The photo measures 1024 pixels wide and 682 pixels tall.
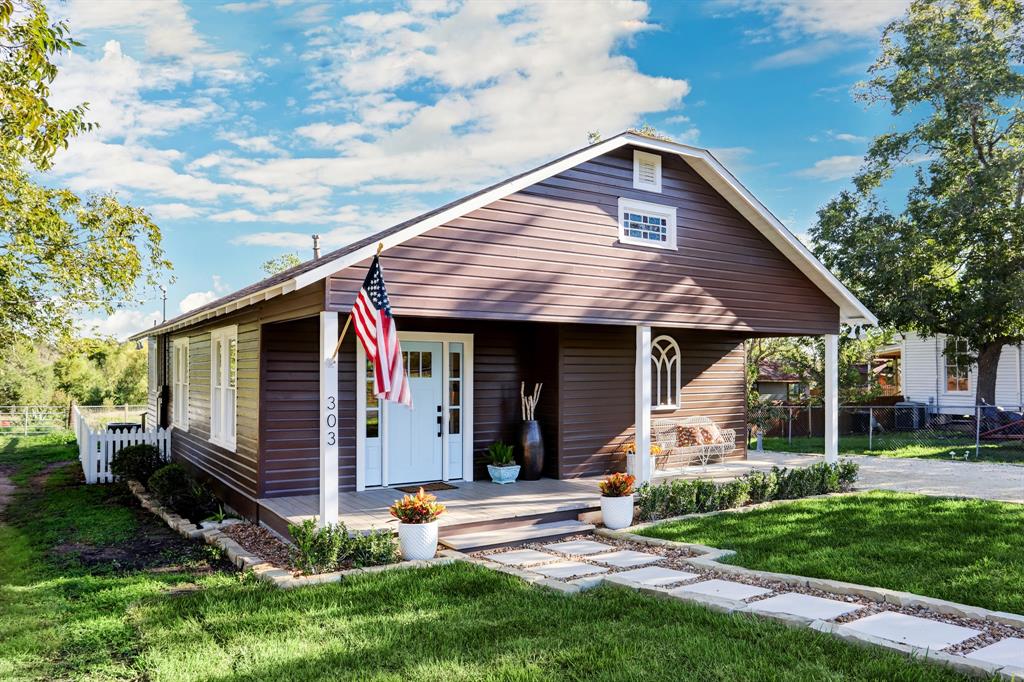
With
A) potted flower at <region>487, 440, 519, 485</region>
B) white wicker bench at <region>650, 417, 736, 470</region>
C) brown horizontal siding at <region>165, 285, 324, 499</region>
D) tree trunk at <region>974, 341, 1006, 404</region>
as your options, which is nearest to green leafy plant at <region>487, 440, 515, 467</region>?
potted flower at <region>487, 440, 519, 485</region>

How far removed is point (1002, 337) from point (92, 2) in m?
22.4

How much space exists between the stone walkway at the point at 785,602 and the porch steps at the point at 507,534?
14 cm

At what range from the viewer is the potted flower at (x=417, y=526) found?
6.92 m

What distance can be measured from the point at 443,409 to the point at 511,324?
169 centimetres

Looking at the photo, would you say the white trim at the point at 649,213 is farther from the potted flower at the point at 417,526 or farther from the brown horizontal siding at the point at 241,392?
the potted flower at the point at 417,526

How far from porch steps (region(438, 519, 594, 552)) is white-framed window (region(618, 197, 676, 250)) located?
3647 millimetres

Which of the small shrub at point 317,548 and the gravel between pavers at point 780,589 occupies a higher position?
the small shrub at point 317,548

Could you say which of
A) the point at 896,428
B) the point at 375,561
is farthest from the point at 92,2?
the point at 896,428

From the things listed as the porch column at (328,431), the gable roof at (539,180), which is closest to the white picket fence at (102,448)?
the gable roof at (539,180)

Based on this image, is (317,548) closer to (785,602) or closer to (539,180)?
(785,602)

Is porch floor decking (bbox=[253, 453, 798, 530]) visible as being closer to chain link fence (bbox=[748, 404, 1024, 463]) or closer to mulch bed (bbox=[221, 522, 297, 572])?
mulch bed (bbox=[221, 522, 297, 572])

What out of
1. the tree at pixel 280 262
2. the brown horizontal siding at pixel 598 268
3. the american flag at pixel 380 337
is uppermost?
the tree at pixel 280 262

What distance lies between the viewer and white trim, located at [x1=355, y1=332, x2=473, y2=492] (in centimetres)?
959

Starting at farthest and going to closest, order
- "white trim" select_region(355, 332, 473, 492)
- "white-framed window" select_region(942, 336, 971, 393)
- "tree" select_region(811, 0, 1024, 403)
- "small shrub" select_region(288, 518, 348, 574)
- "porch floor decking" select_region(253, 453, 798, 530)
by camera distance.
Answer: "white-framed window" select_region(942, 336, 971, 393) < "tree" select_region(811, 0, 1024, 403) < "white trim" select_region(355, 332, 473, 492) < "porch floor decking" select_region(253, 453, 798, 530) < "small shrub" select_region(288, 518, 348, 574)
